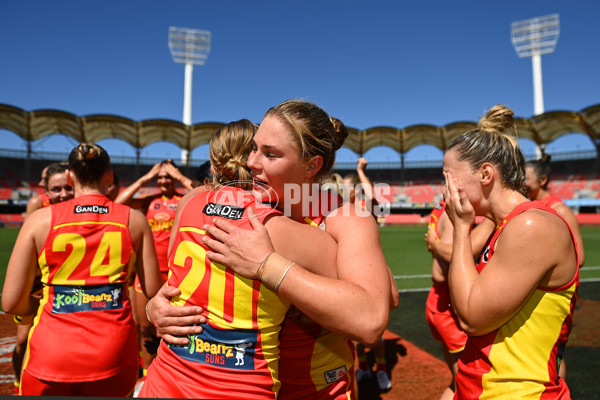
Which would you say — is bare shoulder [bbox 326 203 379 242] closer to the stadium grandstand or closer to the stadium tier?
the stadium tier

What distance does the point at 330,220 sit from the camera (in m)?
1.61

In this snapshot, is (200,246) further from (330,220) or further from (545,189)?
(545,189)

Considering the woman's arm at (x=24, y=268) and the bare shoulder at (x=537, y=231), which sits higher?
the bare shoulder at (x=537, y=231)

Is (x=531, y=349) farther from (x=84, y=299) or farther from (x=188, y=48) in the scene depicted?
(x=188, y=48)

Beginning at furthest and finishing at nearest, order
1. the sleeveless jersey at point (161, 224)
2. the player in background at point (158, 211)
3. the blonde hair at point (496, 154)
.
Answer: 1. the sleeveless jersey at point (161, 224)
2. the player in background at point (158, 211)
3. the blonde hair at point (496, 154)

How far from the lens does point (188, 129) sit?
37.1 metres

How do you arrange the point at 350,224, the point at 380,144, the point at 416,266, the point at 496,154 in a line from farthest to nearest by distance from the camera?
the point at 380,144 → the point at 416,266 → the point at 496,154 → the point at 350,224

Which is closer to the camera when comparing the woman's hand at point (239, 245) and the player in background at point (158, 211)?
the woman's hand at point (239, 245)

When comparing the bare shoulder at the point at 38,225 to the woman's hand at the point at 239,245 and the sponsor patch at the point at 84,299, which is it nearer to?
A: the sponsor patch at the point at 84,299

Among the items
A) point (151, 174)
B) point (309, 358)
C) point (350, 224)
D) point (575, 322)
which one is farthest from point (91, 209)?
point (575, 322)

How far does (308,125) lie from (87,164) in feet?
6.31

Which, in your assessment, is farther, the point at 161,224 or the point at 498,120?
the point at 161,224

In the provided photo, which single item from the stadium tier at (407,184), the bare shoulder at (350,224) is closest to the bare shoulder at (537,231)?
the bare shoulder at (350,224)

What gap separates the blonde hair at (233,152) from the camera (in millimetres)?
1753
